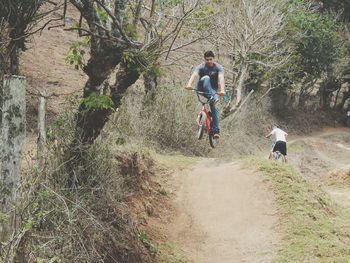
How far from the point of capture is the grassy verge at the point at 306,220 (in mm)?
10266

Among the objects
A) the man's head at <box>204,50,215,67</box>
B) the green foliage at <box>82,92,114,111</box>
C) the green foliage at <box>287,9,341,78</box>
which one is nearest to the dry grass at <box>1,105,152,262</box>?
the green foliage at <box>82,92,114,111</box>

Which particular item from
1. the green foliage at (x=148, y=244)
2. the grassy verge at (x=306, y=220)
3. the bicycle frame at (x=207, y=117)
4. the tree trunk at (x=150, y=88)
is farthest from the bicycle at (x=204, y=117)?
the tree trunk at (x=150, y=88)

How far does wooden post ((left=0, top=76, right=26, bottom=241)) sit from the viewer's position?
596 cm

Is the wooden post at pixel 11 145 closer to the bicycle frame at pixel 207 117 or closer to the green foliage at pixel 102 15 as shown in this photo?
the green foliage at pixel 102 15

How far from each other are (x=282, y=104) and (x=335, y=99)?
5.63 meters

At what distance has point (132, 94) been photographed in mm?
18359

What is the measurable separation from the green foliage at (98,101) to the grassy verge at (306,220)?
14.2 feet

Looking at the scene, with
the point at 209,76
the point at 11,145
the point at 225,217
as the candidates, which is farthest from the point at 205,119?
the point at 11,145

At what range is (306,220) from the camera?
11.6 metres

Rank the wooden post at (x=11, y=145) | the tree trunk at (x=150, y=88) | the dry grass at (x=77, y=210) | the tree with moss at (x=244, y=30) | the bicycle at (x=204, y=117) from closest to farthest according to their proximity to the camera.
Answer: the wooden post at (x=11, y=145) < the dry grass at (x=77, y=210) < the bicycle at (x=204, y=117) < the tree trunk at (x=150, y=88) < the tree with moss at (x=244, y=30)

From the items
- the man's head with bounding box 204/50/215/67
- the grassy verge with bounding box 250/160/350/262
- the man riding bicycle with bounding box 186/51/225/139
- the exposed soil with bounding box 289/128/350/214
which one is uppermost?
the man's head with bounding box 204/50/215/67

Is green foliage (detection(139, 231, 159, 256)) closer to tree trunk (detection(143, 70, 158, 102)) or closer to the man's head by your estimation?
the man's head

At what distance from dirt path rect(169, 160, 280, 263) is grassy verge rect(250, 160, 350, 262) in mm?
263

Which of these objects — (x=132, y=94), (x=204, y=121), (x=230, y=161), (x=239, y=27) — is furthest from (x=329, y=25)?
(x=204, y=121)
